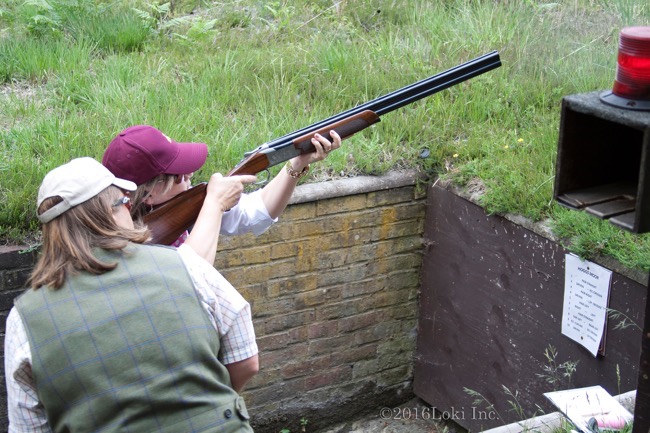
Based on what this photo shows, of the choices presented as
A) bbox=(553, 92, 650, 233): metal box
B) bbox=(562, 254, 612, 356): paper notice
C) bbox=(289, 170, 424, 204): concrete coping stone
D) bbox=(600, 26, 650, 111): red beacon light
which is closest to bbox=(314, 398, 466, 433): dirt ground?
bbox=(562, 254, 612, 356): paper notice

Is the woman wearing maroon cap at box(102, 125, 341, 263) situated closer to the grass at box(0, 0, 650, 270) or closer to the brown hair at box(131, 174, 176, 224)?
the brown hair at box(131, 174, 176, 224)

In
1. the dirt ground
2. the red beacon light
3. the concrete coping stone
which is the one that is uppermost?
the red beacon light

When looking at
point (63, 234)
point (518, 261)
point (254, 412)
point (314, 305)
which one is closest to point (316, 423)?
point (254, 412)

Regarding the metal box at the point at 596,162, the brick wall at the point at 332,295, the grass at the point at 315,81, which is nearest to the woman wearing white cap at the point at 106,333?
the metal box at the point at 596,162

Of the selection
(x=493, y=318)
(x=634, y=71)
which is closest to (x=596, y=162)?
(x=634, y=71)

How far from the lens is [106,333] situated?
2258mm

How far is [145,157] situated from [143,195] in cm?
18

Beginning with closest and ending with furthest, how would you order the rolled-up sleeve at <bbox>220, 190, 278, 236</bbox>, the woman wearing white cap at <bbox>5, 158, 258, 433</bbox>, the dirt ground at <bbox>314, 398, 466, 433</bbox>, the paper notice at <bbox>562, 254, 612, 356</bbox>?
the woman wearing white cap at <bbox>5, 158, 258, 433</bbox>, the rolled-up sleeve at <bbox>220, 190, 278, 236</bbox>, the paper notice at <bbox>562, 254, 612, 356</bbox>, the dirt ground at <bbox>314, 398, 466, 433</bbox>

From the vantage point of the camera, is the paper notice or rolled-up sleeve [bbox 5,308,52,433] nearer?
rolled-up sleeve [bbox 5,308,52,433]

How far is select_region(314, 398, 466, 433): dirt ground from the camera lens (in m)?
5.47

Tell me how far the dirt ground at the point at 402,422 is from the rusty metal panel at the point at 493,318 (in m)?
0.11

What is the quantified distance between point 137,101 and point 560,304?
2.84 m

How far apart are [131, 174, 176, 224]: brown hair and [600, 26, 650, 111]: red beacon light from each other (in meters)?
1.66

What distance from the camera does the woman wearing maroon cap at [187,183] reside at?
298 cm
